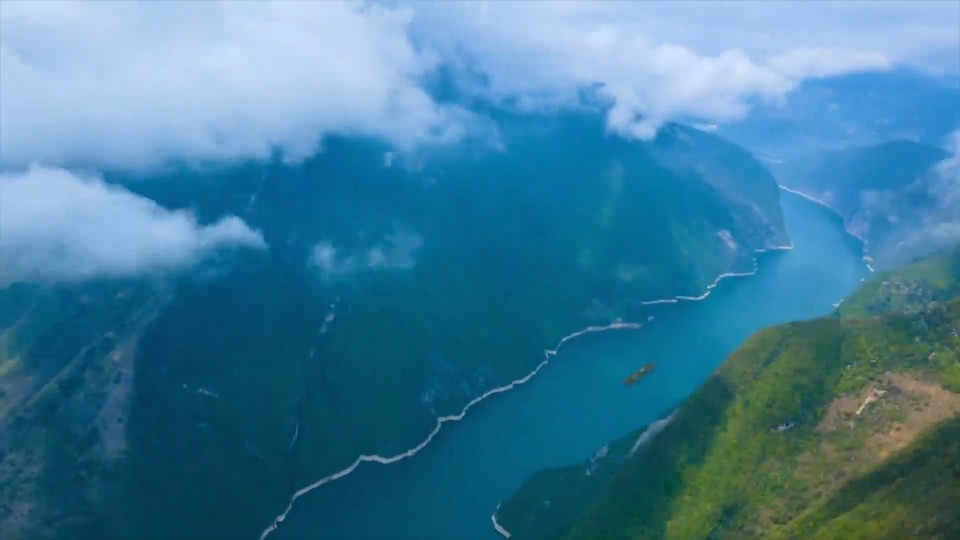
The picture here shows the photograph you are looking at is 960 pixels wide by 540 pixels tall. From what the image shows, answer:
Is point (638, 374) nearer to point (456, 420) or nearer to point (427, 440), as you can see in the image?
point (456, 420)

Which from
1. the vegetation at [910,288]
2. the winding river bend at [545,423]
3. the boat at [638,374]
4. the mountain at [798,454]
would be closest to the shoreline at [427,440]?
the winding river bend at [545,423]

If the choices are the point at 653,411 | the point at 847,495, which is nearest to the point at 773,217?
the point at 653,411

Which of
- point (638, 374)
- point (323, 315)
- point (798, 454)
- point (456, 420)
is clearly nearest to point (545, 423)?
point (456, 420)

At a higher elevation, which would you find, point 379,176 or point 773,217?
point 379,176

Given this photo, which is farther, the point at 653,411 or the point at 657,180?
the point at 657,180

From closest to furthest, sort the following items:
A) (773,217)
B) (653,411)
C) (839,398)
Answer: (839,398), (653,411), (773,217)

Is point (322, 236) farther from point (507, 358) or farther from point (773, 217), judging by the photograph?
point (773, 217)
